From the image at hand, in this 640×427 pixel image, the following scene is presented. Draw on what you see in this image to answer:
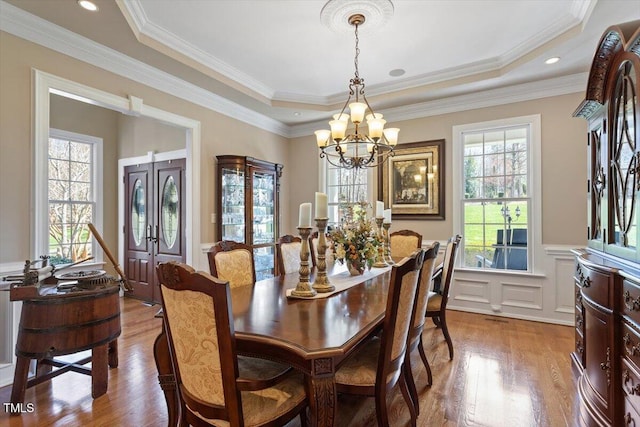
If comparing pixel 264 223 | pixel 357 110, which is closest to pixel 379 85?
pixel 357 110

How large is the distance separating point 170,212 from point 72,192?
5.29ft

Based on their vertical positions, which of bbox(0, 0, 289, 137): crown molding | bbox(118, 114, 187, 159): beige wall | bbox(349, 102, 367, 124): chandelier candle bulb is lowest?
bbox(349, 102, 367, 124): chandelier candle bulb

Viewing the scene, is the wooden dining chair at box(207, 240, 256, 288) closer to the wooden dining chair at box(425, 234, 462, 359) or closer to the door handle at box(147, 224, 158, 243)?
the wooden dining chair at box(425, 234, 462, 359)

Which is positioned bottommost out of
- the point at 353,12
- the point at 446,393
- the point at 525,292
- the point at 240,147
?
the point at 446,393

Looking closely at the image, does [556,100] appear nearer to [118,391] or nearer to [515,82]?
[515,82]

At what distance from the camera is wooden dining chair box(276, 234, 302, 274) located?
124 inches

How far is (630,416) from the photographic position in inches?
59.7

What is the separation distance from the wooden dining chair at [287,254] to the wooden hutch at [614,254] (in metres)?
2.30

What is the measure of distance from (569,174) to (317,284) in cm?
350

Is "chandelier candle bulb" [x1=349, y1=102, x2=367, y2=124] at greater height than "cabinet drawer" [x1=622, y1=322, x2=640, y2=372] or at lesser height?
greater

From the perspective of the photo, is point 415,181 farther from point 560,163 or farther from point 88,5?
point 88,5

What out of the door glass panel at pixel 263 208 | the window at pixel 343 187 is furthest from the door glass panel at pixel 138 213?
the window at pixel 343 187

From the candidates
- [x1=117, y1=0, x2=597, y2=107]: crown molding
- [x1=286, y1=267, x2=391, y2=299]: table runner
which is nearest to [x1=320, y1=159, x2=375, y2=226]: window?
[x1=117, y1=0, x2=597, y2=107]: crown molding

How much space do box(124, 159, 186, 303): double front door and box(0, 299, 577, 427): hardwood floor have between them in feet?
5.40
